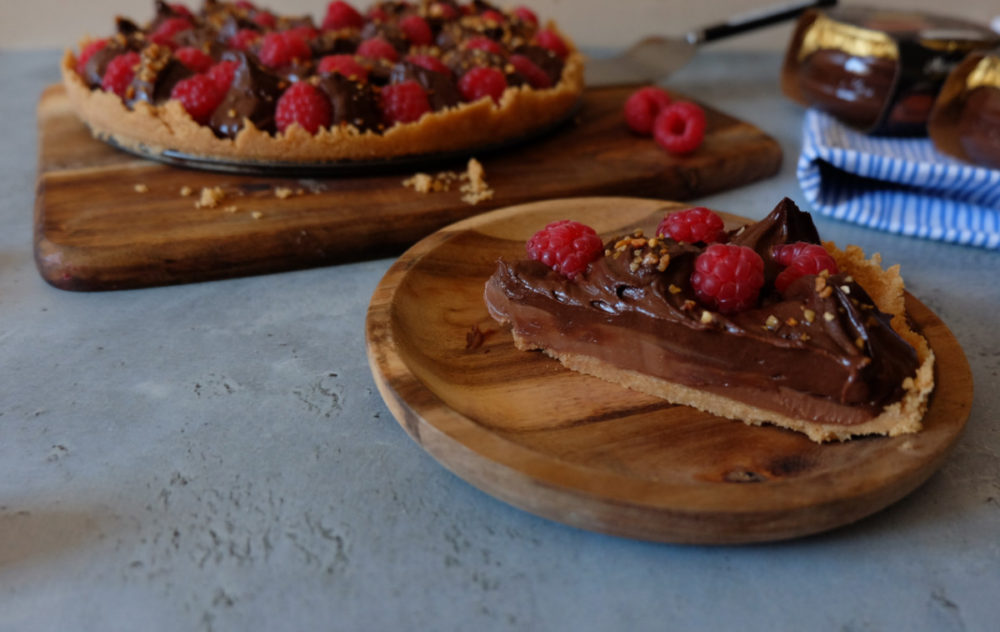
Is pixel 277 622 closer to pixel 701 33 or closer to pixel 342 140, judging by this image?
pixel 342 140

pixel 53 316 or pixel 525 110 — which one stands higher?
pixel 525 110

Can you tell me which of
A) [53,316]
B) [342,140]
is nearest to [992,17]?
[342,140]

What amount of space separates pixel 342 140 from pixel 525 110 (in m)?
0.64

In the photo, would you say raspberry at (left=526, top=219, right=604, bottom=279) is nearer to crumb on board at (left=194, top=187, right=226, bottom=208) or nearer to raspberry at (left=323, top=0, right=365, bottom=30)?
crumb on board at (left=194, top=187, right=226, bottom=208)

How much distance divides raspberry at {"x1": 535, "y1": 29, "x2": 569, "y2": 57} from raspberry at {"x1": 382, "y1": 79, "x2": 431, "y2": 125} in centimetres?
83

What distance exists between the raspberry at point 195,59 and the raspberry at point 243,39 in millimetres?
222

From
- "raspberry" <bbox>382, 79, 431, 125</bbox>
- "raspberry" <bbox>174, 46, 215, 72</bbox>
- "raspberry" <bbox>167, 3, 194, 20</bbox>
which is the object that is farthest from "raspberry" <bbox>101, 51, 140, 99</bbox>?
"raspberry" <bbox>382, 79, 431, 125</bbox>

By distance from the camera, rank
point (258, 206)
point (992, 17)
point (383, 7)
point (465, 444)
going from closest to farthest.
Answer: point (465, 444) → point (258, 206) → point (383, 7) → point (992, 17)

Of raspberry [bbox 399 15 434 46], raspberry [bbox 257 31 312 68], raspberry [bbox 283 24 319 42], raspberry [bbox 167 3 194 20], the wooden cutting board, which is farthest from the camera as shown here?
raspberry [bbox 167 3 194 20]

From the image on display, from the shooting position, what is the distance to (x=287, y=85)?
2.43 m

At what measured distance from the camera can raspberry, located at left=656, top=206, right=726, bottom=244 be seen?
175 centimetres

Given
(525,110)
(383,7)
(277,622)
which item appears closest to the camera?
(277,622)

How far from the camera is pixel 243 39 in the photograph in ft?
9.49

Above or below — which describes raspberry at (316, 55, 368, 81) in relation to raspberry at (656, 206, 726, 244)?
above
